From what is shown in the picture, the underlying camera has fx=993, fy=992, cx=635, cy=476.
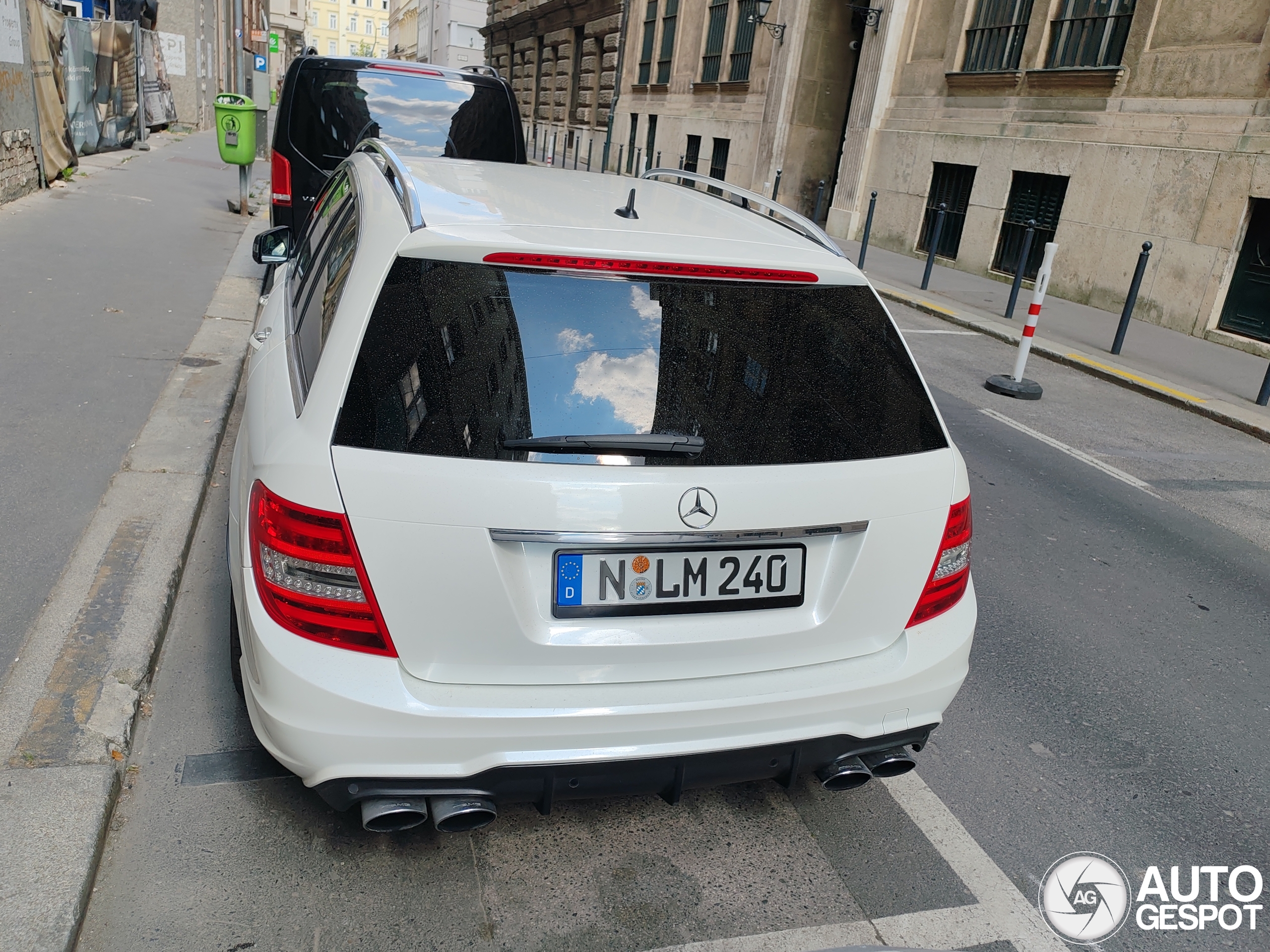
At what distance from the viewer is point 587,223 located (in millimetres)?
2545

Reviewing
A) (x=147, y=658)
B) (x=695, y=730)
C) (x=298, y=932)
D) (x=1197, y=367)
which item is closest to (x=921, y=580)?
(x=695, y=730)

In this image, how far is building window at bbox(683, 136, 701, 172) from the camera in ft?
89.0

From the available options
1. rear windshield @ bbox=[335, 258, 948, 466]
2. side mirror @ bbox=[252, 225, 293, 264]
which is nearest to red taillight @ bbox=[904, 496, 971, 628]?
rear windshield @ bbox=[335, 258, 948, 466]

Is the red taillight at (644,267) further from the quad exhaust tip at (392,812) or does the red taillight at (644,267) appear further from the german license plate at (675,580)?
the quad exhaust tip at (392,812)

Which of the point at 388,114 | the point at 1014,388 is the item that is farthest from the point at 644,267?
the point at 1014,388

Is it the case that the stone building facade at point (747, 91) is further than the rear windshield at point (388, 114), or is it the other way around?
the stone building facade at point (747, 91)

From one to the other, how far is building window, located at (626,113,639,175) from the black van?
893 inches

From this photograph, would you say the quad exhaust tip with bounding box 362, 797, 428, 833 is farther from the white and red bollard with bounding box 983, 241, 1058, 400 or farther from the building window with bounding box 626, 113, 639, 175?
the building window with bounding box 626, 113, 639, 175

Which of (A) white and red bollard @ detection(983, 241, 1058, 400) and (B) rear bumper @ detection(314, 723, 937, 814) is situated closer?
(B) rear bumper @ detection(314, 723, 937, 814)

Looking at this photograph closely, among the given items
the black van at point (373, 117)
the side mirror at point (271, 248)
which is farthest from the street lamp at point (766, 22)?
the side mirror at point (271, 248)

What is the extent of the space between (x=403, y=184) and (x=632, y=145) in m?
30.2

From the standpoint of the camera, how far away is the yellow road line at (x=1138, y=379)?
897 cm

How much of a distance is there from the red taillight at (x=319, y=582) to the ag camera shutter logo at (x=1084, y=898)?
1823mm

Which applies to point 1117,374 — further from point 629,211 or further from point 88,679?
point 88,679
